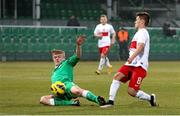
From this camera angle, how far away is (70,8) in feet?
159

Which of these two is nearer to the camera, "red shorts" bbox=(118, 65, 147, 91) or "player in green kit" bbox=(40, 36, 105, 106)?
"red shorts" bbox=(118, 65, 147, 91)

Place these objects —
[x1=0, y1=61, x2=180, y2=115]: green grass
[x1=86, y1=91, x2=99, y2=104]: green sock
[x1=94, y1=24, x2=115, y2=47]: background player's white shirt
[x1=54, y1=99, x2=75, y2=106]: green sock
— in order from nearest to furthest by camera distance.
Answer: [x1=0, y1=61, x2=180, y2=115]: green grass, [x1=86, y1=91, x2=99, y2=104]: green sock, [x1=54, y1=99, x2=75, y2=106]: green sock, [x1=94, y1=24, x2=115, y2=47]: background player's white shirt

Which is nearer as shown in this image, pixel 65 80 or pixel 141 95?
pixel 141 95

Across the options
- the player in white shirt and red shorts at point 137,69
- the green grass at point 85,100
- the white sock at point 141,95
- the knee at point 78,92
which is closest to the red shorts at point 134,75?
the player in white shirt and red shorts at point 137,69

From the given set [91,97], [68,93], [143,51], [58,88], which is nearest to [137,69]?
[143,51]

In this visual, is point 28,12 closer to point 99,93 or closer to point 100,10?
point 100,10

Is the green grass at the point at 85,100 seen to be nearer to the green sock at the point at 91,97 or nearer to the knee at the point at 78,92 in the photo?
the green sock at the point at 91,97

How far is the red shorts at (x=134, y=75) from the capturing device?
1399cm

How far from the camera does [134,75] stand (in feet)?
45.9

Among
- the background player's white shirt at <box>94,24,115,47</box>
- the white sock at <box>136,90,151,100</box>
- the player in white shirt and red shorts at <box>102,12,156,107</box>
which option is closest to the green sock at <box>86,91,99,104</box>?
the player in white shirt and red shorts at <box>102,12,156,107</box>

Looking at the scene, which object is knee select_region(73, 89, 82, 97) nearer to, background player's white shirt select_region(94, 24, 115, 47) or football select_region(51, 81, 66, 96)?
football select_region(51, 81, 66, 96)

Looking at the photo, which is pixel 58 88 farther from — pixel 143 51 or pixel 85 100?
Answer: pixel 143 51

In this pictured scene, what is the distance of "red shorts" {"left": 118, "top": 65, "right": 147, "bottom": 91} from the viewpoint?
1399 cm

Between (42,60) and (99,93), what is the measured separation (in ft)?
78.0
